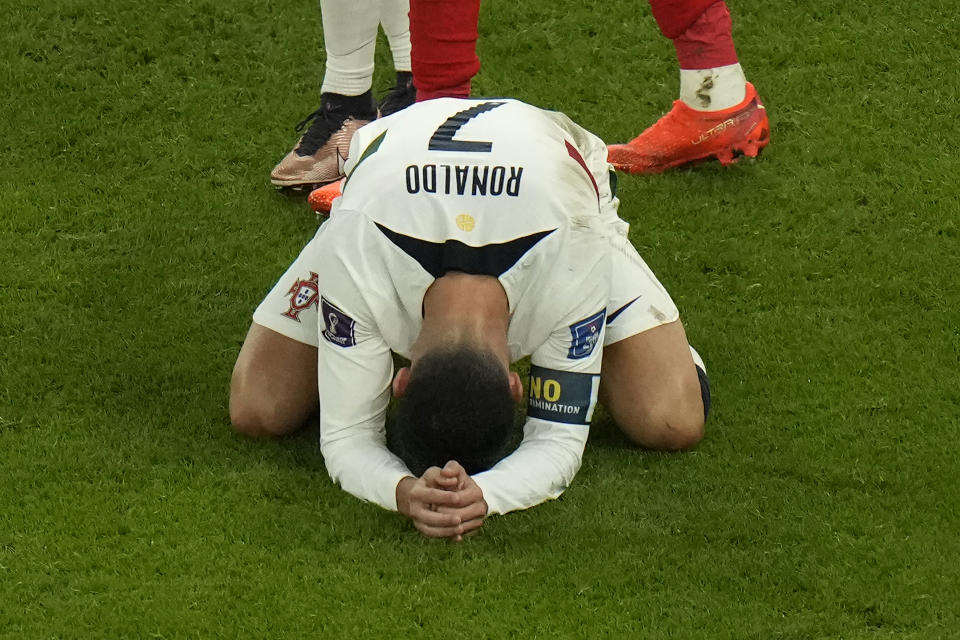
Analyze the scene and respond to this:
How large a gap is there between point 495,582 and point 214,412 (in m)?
0.94

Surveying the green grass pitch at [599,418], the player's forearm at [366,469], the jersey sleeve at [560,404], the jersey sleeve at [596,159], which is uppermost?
Answer: the jersey sleeve at [596,159]

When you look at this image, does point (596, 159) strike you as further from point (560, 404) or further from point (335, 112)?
point (335, 112)

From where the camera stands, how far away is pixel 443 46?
138 inches

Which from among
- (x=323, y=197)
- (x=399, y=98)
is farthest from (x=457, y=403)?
(x=399, y=98)

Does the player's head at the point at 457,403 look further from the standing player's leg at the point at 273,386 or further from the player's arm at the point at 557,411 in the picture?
the standing player's leg at the point at 273,386

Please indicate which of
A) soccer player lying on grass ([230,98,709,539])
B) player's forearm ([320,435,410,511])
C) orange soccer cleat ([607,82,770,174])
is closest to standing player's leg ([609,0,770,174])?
orange soccer cleat ([607,82,770,174])

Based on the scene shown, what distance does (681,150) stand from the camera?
167 inches

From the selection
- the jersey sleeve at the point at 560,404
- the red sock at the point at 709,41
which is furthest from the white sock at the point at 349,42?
the jersey sleeve at the point at 560,404

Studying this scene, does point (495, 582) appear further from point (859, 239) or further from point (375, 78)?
point (375, 78)

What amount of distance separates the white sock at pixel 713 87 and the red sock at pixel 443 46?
844 millimetres

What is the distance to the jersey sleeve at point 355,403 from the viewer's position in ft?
9.10

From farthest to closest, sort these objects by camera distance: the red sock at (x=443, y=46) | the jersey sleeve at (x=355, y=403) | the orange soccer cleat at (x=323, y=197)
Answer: the orange soccer cleat at (x=323, y=197) → the red sock at (x=443, y=46) → the jersey sleeve at (x=355, y=403)

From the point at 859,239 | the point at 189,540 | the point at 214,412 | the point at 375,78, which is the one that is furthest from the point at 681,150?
the point at 189,540

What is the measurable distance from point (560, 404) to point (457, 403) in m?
0.36
